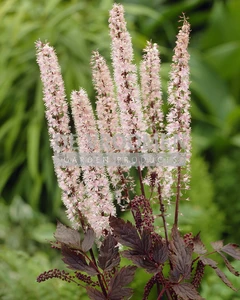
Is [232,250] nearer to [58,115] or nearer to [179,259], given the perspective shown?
[179,259]

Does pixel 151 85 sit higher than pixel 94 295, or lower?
higher

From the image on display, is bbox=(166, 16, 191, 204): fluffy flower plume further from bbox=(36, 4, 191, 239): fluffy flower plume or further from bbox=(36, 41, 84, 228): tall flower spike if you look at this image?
bbox=(36, 41, 84, 228): tall flower spike

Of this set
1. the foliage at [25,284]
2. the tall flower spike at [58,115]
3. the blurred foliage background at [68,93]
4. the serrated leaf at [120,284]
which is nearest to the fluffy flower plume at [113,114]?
the tall flower spike at [58,115]

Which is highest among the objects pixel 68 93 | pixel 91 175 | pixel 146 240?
pixel 68 93

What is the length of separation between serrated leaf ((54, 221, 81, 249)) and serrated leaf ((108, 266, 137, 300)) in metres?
0.10

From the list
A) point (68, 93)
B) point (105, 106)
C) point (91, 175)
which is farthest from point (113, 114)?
point (68, 93)

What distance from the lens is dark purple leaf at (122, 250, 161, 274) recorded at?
1.02 m

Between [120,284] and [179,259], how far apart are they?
12 centimetres

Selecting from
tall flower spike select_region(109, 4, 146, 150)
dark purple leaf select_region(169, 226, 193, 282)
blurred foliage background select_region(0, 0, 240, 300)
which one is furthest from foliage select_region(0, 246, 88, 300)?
tall flower spike select_region(109, 4, 146, 150)

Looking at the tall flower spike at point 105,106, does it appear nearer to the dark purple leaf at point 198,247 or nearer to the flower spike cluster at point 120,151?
the flower spike cluster at point 120,151

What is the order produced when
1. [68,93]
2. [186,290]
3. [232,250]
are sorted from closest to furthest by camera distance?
[186,290]
[232,250]
[68,93]

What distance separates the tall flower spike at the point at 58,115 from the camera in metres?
1.02

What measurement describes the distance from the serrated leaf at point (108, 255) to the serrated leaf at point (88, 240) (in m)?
0.02

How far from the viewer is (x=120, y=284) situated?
1043 mm
